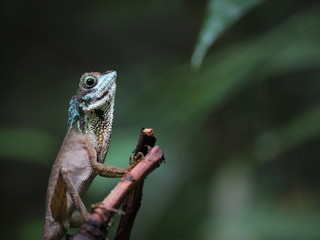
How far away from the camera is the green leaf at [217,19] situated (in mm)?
2908

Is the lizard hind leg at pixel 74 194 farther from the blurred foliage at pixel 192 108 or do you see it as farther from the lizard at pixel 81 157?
the blurred foliage at pixel 192 108

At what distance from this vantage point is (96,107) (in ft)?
11.2

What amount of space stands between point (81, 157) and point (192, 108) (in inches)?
35.2

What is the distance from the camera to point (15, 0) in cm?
652

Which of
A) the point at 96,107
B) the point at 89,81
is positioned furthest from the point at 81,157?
the point at 89,81

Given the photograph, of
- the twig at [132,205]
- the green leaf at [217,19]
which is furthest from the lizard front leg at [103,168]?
the green leaf at [217,19]

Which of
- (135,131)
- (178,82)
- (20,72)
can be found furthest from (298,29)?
(20,72)

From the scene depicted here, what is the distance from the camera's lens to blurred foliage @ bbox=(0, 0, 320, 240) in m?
3.86

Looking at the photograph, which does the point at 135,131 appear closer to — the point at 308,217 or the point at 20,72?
the point at 308,217

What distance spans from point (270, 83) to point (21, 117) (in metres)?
4.61

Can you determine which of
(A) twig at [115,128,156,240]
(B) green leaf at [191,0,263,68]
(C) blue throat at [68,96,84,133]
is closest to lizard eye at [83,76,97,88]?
(C) blue throat at [68,96,84,133]

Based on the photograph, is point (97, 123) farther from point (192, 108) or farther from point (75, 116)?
point (192, 108)

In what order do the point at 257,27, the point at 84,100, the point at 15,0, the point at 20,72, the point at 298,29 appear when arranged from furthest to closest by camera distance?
the point at 20,72 → the point at 15,0 → the point at 257,27 → the point at 298,29 → the point at 84,100

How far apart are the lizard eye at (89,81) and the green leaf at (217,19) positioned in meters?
0.79
